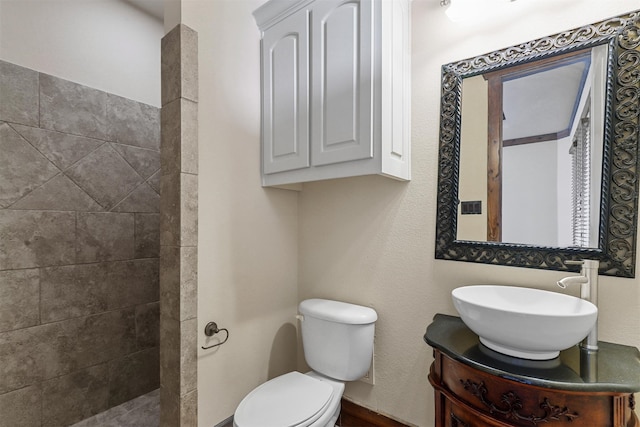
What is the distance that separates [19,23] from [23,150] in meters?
0.72

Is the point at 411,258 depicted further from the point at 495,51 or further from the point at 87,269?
the point at 87,269

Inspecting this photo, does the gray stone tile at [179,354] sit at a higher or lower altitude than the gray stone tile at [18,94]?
lower

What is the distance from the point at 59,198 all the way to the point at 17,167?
0.24 metres

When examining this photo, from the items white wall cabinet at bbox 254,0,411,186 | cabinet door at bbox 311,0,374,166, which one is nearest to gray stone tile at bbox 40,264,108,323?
white wall cabinet at bbox 254,0,411,186

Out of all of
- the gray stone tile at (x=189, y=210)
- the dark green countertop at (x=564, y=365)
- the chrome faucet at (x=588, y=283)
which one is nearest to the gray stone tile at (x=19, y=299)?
the gray stone tile at (x=189, y=210)

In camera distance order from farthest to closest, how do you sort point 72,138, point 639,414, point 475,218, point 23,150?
1. point 72,138
2. point 23,150
3. point 475,218
4. point 639,414

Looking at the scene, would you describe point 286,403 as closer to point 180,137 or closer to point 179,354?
point 179,354

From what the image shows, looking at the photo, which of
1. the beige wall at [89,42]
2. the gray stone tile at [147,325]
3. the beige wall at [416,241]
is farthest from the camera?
the gray stone tile at [147,325]

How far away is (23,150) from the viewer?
1.64 m

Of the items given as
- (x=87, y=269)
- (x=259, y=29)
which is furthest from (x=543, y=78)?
(x=87, y=269)

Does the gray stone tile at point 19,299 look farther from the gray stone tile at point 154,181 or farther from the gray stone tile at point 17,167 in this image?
the gray stone tile at point 154,181

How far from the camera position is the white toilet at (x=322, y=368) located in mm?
1281

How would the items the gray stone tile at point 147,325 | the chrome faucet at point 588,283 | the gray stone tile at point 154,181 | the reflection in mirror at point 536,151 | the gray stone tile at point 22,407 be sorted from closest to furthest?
the chrome faucet at point 588,283 → the reflection in mirror at point 536,151 → the gray stone tile at point 22,407 → the gray stone tile at point 147,325 → the gray stone tile at point 154,181

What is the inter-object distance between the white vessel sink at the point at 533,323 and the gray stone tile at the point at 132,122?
89.2 inches
